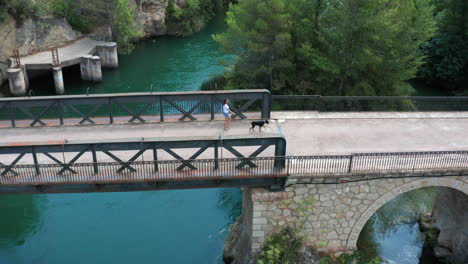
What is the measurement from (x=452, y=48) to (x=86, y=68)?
35560 millimetres

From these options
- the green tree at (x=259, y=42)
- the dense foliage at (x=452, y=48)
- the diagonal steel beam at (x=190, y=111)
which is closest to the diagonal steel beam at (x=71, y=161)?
the diagonal steel beam at (x=190, y=111)

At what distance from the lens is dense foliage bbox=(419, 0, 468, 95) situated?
47556 mm

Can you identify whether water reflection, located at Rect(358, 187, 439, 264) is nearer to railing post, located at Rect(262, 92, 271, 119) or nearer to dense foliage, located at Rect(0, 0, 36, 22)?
railing post, located at Rect(262, 92, 271, 119)

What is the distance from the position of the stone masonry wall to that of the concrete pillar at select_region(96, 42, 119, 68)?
36.9m

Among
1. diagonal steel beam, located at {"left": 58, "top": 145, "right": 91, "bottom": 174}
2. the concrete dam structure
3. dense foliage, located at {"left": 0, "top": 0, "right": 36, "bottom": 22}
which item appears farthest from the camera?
dense foliage, located at {"left": 0, "top": 0, "right": 36, "bottom": 22}

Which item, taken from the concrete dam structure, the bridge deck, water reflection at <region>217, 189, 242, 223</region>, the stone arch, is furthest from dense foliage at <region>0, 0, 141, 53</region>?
the stone arch

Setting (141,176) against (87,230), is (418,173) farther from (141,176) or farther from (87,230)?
(87,230)

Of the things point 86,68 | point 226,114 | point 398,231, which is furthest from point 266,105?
point 86,68

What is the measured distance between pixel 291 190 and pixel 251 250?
3.39m

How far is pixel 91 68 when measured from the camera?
165ft

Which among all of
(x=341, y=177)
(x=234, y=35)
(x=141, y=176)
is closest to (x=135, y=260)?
(x=141, y=176)

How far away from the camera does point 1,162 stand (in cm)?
2131

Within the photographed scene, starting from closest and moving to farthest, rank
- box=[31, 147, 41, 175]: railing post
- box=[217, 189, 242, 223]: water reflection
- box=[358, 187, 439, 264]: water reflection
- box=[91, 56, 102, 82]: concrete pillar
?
box=[31, 147, 41, 175]: railing post → box=[358, 187, 439, 264]: water reflection → box=[217, 189, 242, 223]: water reflection → box=[91, 56, 102, 82]: concrete pillar

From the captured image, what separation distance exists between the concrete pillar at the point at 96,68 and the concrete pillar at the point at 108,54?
3699 mm
